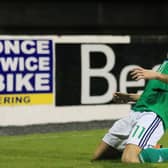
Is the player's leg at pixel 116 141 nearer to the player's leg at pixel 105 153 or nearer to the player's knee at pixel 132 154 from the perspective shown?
the player's leg at pixel 105 153

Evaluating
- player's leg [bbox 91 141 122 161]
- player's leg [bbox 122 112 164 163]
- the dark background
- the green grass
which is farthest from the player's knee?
the dark background

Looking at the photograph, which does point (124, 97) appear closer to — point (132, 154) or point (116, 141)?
point (116, 141)

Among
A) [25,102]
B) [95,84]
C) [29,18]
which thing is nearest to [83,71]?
[95,84]

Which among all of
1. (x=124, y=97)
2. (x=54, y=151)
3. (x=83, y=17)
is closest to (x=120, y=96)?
(x=124, y=97)

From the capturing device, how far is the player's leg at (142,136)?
861 centimetres

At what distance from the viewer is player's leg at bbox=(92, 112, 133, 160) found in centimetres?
908

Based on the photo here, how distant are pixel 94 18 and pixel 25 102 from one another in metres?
14.1

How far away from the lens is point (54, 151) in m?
10.6

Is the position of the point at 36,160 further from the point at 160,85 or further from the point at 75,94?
the point at 75,94

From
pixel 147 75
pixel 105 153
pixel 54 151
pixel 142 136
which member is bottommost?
pixel 54 151

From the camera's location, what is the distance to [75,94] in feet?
50.5

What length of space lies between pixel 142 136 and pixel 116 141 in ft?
2.02

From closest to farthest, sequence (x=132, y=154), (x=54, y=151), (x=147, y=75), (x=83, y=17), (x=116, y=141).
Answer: (x=147, y=75)
(x=132, y=154)
(x=116, y=141)
(x=54, y=151)
(x=83, y=17)

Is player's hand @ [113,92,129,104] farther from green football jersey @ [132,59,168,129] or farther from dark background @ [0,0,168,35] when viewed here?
dark background @ [0,0,168,35]
